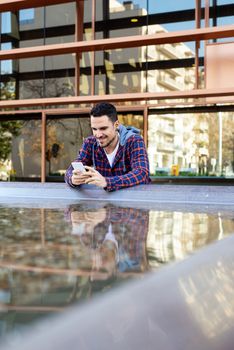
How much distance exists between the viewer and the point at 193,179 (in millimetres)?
9758

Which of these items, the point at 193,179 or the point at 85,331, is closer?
the point at 85,331

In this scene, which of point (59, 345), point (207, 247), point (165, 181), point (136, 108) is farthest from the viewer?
point (165, 181)

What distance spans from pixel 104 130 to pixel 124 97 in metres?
5.46

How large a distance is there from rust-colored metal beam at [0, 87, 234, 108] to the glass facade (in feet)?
0.18

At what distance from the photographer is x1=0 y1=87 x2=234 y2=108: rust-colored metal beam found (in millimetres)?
8078

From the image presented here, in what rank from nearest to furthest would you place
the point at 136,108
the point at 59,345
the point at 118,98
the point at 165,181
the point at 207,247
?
1. the point at 59,345
2. the point at 207,247
3. the point at 118,98
4. the point at 136,108
5. the point at 165,181

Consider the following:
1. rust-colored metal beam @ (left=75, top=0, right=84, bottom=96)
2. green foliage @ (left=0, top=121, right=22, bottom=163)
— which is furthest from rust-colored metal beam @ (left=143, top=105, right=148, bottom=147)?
green foliage @ (left=0, top=121, right=22, bottom=163)

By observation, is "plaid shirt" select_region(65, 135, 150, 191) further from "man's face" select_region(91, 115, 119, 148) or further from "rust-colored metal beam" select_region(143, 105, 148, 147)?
"rust-colored metal beam" select_region(143, 105, 148, 147)

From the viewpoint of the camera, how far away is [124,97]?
852 cm

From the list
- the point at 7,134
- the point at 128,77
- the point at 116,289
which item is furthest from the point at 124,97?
the point at 116,289

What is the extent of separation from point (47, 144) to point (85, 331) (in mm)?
10254

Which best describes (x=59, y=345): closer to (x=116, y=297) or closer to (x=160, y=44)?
(x=116, y=297)

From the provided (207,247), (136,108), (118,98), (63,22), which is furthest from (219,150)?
(207,247)

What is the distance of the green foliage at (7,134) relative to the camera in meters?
10.7
